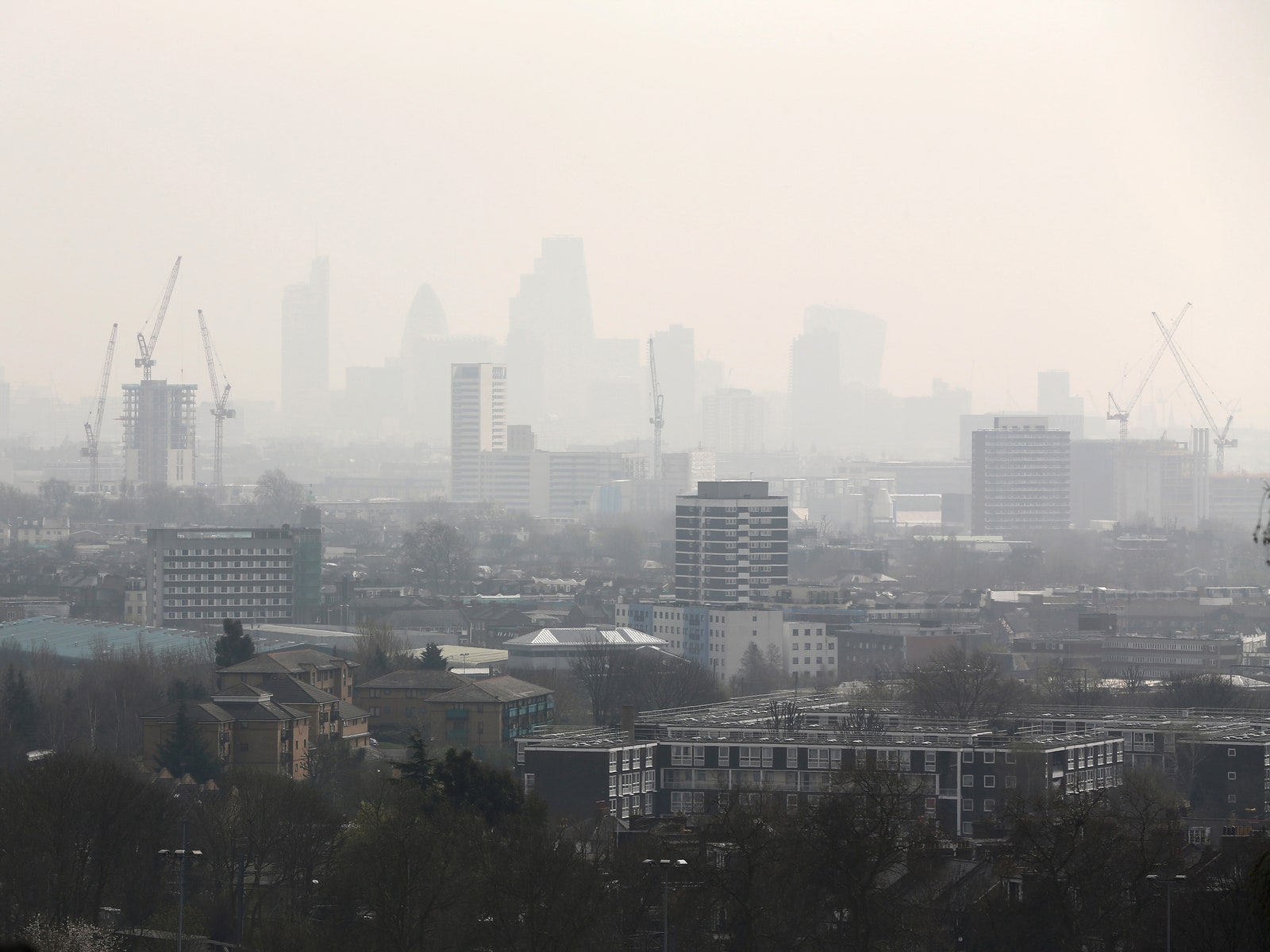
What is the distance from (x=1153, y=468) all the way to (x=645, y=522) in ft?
102

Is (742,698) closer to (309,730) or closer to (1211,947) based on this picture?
(309,730)

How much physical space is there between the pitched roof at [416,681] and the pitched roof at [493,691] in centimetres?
47

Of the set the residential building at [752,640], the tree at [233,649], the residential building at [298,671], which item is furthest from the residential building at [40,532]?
the residential building at [298,671]

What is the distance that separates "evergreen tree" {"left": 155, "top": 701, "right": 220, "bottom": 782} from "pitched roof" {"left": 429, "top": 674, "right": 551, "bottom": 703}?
17.2 ft

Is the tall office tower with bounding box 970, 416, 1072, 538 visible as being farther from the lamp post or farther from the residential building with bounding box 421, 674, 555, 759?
the lamp post

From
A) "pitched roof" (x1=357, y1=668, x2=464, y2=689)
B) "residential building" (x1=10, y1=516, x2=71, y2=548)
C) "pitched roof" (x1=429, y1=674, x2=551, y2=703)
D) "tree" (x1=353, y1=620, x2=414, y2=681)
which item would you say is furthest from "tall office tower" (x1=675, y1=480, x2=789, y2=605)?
"residential building" (x1=10, y1=516, x2=71, y2=548)

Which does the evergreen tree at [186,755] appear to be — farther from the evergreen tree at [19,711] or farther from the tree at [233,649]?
the tree at [233,649]

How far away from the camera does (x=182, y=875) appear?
18.7 m

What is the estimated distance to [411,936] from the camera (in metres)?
16.8

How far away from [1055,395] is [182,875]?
579ft

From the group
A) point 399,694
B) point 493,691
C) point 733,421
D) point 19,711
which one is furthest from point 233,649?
point 733,421

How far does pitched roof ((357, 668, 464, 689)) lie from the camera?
3412cm

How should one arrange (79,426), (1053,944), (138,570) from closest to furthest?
(1053,944) → (138,570) → (79,426)

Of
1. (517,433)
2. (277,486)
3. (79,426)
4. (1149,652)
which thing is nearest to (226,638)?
(1149,652)
